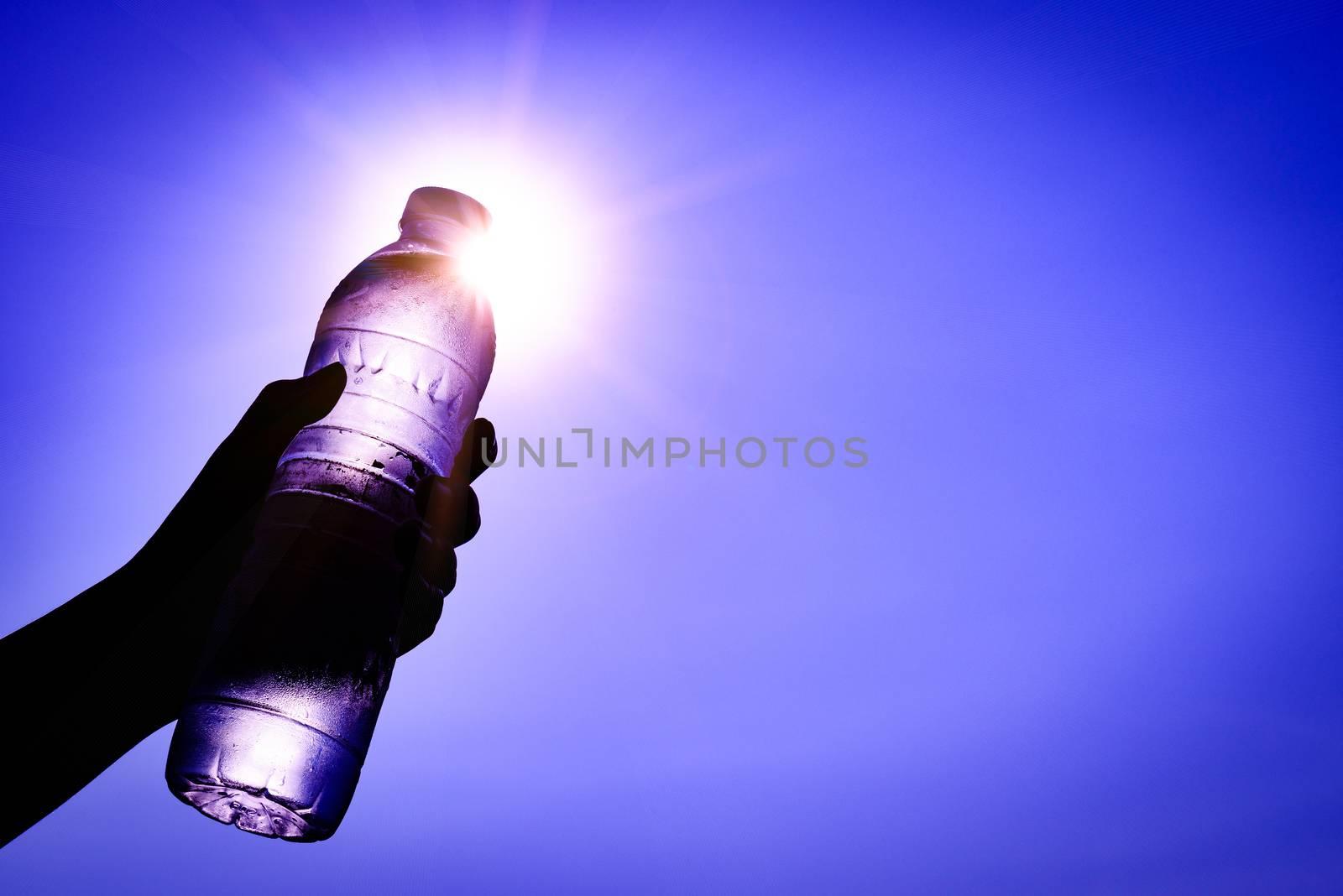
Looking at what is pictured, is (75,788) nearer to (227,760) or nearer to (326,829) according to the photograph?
(227,760)

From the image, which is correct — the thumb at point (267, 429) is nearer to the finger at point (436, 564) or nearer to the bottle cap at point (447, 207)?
the finger at point (436, 564)

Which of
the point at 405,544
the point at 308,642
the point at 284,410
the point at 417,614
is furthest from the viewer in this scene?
the point at 417,614

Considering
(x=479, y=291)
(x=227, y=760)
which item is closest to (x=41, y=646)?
(x=227, y=760)

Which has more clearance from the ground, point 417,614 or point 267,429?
point 267,429

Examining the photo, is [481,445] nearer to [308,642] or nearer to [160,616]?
[308,642]

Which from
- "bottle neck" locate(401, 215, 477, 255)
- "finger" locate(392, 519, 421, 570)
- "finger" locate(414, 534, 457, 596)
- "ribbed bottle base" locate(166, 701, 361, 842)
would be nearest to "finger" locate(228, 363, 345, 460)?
"finger" locate(392, 519, 421, 570)

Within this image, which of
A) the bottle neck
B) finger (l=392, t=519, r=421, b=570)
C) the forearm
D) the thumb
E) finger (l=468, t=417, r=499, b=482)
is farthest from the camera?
the bottle neck

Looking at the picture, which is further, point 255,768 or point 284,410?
point 284,410

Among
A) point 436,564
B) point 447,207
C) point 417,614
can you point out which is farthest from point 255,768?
point 447,207

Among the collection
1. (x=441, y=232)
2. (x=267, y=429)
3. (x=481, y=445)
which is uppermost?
(x=441, y=232)

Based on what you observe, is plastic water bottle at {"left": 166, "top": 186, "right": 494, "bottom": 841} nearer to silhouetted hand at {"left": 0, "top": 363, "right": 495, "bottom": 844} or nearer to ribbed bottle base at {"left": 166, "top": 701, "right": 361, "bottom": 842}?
ribbed bottle base at {"left": 166, "top": 701, "right": 361, "bottom": 842}
